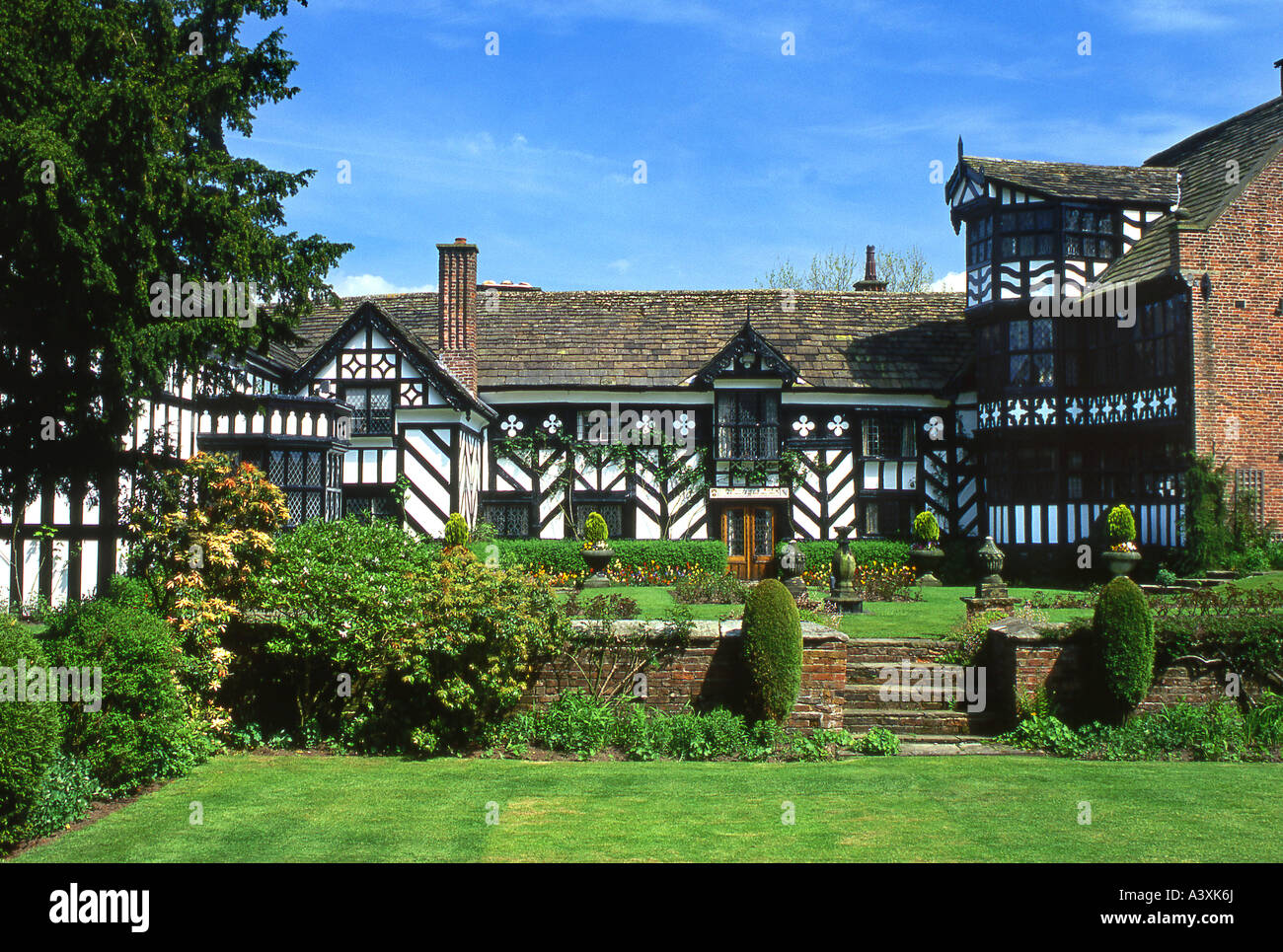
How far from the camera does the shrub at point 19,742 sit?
6.74m

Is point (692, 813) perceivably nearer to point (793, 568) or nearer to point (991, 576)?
point (991, 576)

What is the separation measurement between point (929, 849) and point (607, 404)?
66.1 ft

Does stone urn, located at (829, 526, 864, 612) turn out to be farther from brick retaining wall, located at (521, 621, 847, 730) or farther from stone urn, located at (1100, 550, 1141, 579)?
brick retaining wall, located at (521, 621, 847, 730)

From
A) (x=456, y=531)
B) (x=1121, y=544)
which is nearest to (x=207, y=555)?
(x=456, y=531)

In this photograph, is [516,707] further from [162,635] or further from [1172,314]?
[1172,314]

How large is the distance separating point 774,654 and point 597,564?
12549mm

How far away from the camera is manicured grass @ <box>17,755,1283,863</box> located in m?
6.75

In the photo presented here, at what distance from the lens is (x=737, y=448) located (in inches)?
1031

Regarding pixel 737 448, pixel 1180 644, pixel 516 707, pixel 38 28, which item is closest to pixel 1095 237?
pixel 737 448

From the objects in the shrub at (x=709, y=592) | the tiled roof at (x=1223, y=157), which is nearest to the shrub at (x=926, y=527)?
the shrub at (x=709, y=592)

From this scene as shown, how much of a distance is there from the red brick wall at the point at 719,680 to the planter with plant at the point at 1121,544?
11332 mm

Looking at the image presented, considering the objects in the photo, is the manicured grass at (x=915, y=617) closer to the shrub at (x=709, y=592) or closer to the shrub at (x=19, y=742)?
the shrub at (x=709, y=592)

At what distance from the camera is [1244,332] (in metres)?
21.3

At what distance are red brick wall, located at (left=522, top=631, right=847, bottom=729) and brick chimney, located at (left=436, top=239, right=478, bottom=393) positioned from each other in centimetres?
1577
